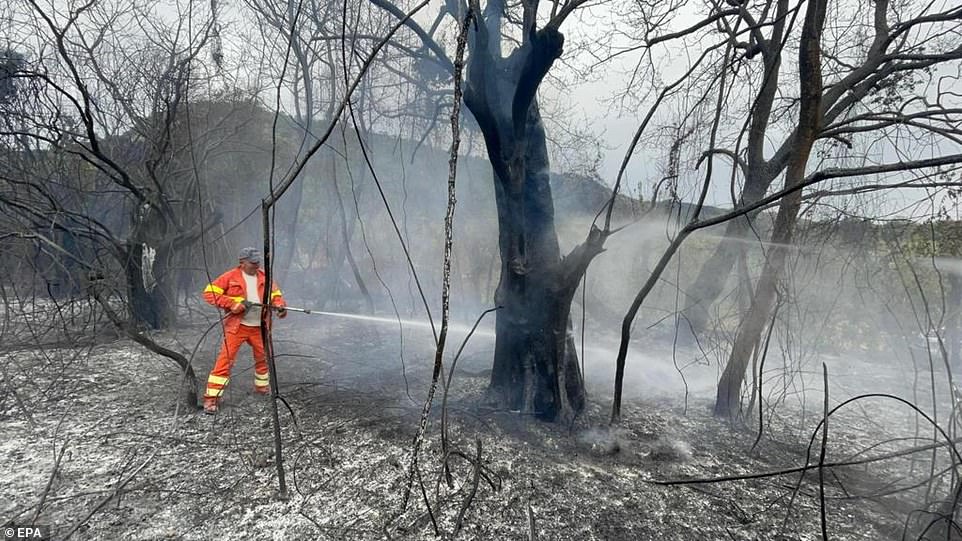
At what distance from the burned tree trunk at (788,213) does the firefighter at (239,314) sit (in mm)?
4977

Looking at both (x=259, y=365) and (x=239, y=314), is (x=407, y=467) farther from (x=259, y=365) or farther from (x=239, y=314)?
(x=239, y=314)

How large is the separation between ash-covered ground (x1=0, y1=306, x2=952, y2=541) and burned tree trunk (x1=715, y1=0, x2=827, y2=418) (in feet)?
1.87

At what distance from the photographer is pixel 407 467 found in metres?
3.68

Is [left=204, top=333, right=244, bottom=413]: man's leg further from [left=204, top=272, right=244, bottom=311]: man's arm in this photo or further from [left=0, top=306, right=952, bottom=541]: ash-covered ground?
[left=204, top=272, right=244, bottom=311]: man's arm

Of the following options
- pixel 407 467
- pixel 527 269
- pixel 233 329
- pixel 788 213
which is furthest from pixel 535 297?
pixel 233 329

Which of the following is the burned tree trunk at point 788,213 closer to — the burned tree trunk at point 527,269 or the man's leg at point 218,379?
the burned tree trunk at point 527,269

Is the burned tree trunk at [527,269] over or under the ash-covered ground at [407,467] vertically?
over

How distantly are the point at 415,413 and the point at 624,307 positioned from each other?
863 cm

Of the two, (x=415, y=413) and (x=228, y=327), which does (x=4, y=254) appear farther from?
(x=415, y=413)

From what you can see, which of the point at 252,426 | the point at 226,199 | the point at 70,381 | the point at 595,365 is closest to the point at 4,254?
the point at 70,381

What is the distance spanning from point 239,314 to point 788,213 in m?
5.91

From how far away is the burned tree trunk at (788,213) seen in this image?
389 centimetres

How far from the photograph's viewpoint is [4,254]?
4070 mm

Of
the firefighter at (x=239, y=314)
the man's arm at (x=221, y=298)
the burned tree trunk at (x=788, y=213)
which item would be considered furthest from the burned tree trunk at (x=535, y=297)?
the man's arm at (x=221, y=298)
